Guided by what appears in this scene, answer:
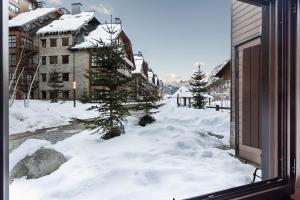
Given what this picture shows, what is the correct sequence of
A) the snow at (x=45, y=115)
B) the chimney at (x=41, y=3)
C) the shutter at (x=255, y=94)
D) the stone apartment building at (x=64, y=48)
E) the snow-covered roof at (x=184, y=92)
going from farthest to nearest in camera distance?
1. the snow-covered roof at (x=184, y=92)
2. the shutter at (x=255, y=94)
3. the snow at (x=45, y=115)
4. the stone apartment building at (x=64, y=48)
5. the chimney at (x=41, y=3)

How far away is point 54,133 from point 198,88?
243 inches

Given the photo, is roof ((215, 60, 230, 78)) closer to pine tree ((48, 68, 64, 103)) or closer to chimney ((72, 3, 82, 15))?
chimney ((72, 3, 82, 15))

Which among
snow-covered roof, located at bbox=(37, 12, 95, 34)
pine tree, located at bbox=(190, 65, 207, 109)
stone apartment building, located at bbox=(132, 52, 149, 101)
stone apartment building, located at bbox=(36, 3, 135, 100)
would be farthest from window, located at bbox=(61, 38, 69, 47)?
pine tree, located at bbox=(190, 65, 207, 109)

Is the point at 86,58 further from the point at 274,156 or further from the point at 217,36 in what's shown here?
the point at 274,156

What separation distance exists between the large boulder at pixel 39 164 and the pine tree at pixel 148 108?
2.43 meters

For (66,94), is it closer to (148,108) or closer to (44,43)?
(44,43)

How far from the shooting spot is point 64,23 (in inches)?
97.2

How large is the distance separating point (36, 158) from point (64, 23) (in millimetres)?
1689

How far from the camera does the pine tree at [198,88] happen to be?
8.66 meters

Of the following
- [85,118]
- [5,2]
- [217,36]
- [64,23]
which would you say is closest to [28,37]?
[64,23]

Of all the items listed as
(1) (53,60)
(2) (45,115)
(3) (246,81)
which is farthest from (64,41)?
(3) (246,81)

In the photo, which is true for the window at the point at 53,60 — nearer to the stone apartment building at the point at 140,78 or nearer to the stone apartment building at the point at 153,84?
the stone apartment building at the point at 140,78

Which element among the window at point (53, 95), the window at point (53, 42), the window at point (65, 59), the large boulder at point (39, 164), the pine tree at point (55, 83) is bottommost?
the large boulder at point (39, 164)

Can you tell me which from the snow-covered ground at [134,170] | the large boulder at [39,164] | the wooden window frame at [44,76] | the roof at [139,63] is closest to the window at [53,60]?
the wooden window frame at [44,76]
